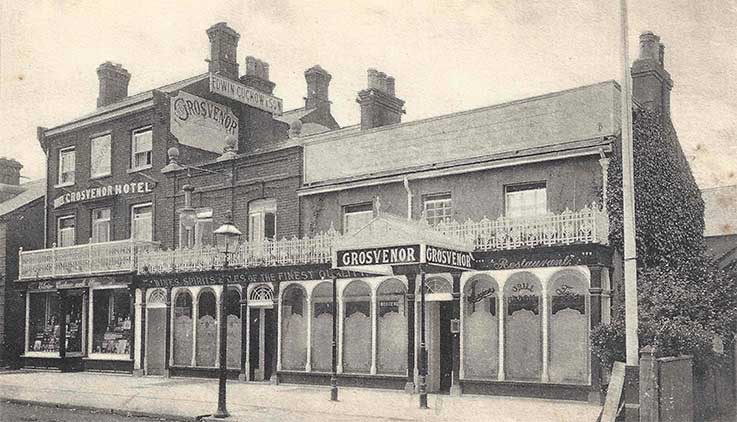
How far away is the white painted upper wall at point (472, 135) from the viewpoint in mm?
18703

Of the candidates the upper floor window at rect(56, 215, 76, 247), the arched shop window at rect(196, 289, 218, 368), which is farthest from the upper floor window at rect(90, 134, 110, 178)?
the arched shop window at rect(196, 289, 218, 368)

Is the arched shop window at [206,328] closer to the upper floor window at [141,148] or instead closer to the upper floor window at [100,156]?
the upper floor window at [141,148]

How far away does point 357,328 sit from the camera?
71.2 feet

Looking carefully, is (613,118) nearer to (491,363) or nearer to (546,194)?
(546,194)

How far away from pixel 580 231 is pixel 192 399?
1011cm

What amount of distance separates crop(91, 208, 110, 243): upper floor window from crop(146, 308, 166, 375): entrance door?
15.3 ft

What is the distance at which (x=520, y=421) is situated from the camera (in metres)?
14.6

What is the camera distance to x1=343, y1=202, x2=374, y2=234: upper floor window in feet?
74.2

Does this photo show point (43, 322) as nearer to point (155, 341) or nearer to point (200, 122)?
point (155, 341)

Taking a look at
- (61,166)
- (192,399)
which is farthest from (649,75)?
(61,166)

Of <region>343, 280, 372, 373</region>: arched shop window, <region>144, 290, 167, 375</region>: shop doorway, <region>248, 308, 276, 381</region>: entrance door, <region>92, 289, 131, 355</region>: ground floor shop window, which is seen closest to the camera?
<region>343, 280, 372, 373</region>: arched shop window

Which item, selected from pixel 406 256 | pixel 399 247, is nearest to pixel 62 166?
pixel 399 247

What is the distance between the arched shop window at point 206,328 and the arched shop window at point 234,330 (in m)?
0.60

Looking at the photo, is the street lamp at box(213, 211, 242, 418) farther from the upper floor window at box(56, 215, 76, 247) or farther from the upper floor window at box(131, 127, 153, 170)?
the upper floor window at box(56, 215, 76, 247)
